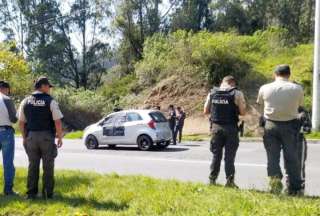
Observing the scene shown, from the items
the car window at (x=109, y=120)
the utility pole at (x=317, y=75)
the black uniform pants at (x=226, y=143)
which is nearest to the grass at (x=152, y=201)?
the black uniform pants at (x=226, y=143)

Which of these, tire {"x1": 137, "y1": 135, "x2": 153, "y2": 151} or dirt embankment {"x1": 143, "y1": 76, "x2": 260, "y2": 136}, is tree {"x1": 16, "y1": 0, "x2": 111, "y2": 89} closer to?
dirt embankment {"x1": 143, "y1": 76, "x2": 260, "y2": 136}

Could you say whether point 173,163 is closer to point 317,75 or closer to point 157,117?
point 157,117

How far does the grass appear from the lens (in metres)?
6.47

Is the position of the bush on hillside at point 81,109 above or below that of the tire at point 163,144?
above

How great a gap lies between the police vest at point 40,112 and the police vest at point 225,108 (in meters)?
2.56

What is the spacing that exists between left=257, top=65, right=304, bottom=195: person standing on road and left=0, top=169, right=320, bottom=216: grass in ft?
1.70

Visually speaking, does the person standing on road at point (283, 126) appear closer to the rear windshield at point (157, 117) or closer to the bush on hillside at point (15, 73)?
the rear windshield at point (157, 117)

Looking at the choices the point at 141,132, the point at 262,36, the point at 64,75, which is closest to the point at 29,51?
the point at 64,75

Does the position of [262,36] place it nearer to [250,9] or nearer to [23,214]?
[250,9]

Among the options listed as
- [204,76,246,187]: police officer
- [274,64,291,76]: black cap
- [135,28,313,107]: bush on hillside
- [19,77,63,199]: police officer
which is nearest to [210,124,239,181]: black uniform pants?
[204,76,246,187]: police officer

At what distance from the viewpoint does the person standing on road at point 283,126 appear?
7672 millimetres

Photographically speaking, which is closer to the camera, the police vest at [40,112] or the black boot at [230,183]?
the police vest at [40,112]

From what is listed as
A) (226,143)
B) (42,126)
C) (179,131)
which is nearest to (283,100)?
(226,143)

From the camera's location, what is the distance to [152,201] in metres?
7.25
